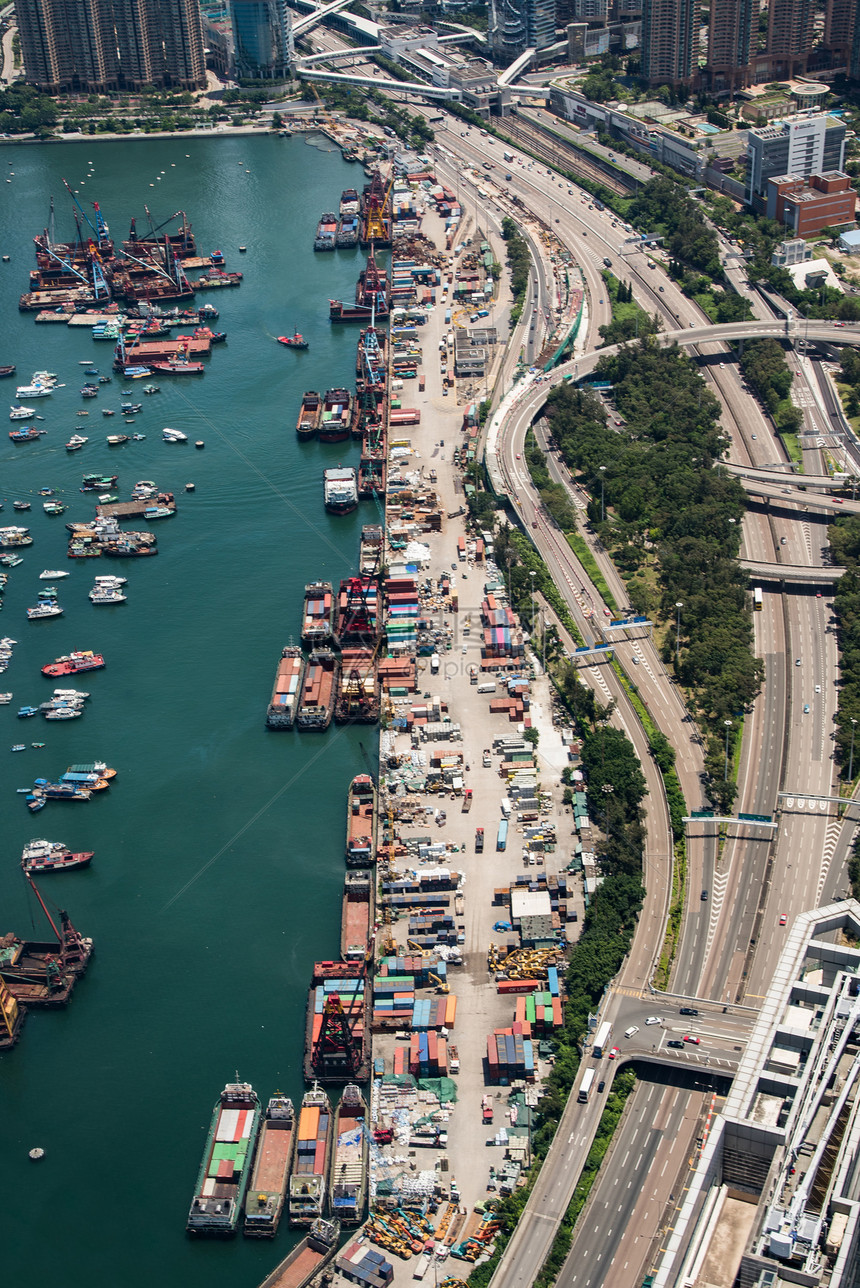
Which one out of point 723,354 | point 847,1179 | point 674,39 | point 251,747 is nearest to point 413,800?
point 251,747

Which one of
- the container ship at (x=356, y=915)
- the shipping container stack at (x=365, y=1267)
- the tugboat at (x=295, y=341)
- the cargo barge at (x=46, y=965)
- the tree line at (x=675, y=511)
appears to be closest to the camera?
the shipping container stack at (x=365, y=1267)

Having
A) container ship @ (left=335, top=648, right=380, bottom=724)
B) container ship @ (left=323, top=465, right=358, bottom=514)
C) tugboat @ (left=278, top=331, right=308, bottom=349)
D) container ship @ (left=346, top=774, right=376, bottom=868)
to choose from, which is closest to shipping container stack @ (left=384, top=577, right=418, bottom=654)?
container ship @ (left=335, top=648, right=380, bottom=724)

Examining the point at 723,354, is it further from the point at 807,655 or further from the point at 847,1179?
the point at 847,1179

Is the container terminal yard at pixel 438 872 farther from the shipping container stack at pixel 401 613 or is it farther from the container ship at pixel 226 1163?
the container ship at pixel 226 1163

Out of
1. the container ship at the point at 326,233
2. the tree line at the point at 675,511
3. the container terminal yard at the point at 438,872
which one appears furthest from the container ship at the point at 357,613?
the container ship at the point at 326,233

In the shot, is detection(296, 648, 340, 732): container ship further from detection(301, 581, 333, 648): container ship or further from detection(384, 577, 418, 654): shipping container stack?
detection(384, 577, 418, 654): shipping container stack

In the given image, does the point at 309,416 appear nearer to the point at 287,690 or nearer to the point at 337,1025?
the point at 287,690

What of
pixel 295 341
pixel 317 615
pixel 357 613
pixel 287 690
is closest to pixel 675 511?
pixel 357 613
